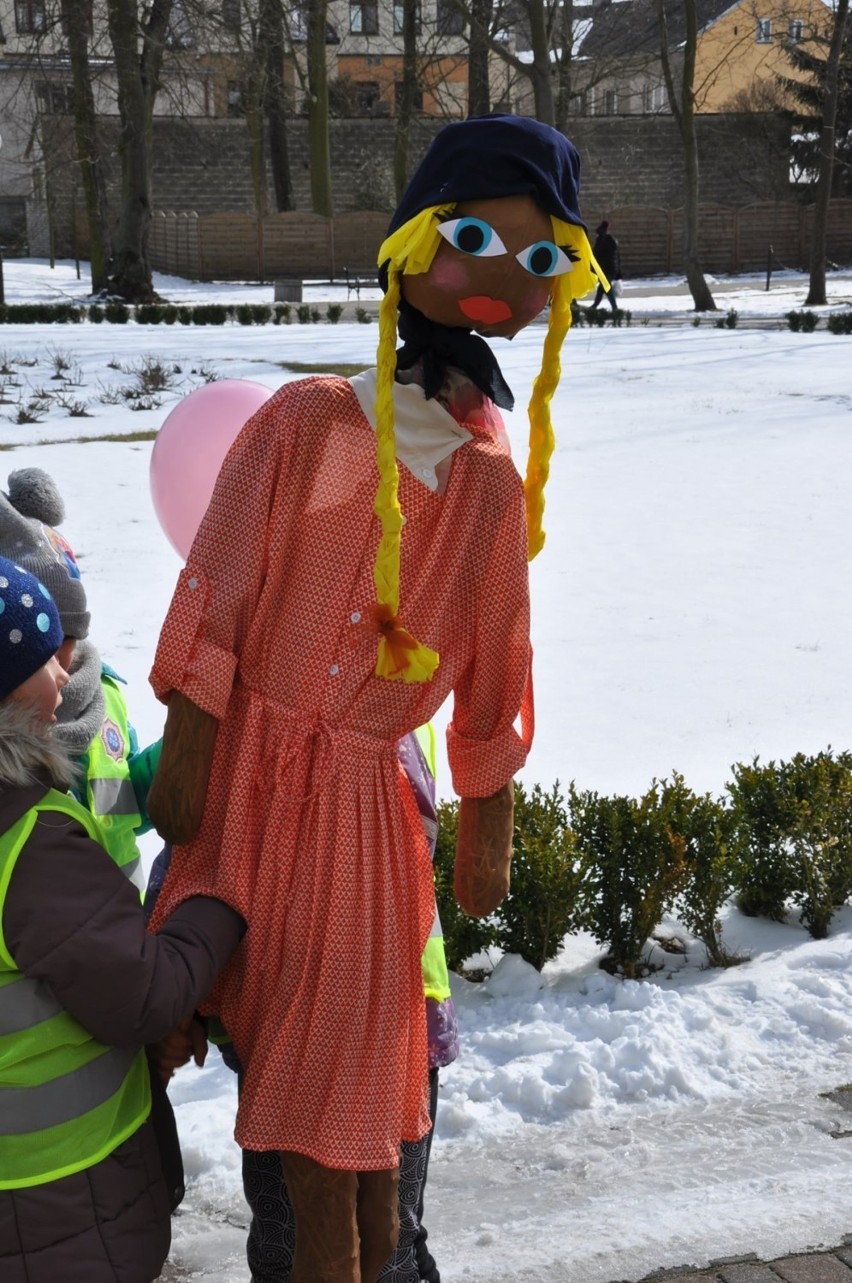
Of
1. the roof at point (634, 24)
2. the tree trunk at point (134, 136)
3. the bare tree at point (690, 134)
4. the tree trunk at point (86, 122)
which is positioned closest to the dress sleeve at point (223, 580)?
the tree trunk at point (86, 122)

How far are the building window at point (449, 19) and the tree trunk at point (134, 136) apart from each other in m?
4.39

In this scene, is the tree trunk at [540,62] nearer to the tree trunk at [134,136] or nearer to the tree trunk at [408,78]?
the tree trunk at [134,136]

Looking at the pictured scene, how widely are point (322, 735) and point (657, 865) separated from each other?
1804 millimetres

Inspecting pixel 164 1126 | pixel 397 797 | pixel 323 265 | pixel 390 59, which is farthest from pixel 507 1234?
pixel 390 59

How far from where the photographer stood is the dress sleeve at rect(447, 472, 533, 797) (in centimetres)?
205

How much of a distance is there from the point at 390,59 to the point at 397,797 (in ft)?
189

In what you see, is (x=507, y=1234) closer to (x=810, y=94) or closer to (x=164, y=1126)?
(x=164, y=1126)

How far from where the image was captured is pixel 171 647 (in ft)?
6.48

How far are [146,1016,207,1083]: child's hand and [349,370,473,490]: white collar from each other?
0.83m

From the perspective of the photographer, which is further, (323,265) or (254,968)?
(323,265)

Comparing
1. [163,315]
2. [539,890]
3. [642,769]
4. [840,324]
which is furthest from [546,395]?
[163,315]

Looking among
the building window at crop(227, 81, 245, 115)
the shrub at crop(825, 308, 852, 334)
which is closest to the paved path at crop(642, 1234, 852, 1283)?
the shrub at crop(825, 308, 852, 334)

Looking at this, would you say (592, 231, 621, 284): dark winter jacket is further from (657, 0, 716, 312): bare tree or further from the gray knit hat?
the gray knit hat

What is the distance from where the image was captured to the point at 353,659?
1991mm
